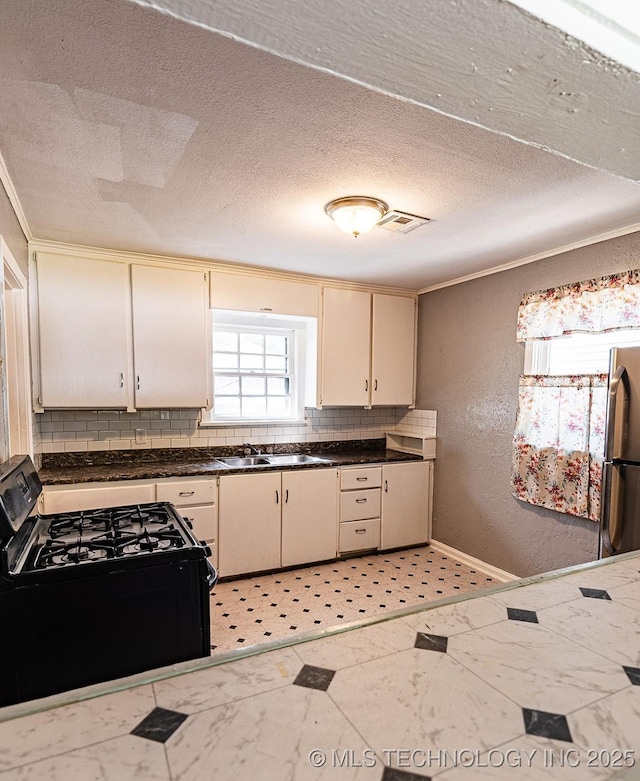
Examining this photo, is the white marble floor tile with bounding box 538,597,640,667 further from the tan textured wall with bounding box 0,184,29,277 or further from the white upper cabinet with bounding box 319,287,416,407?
the white upper cabinet with bounding box 319,287,416,407

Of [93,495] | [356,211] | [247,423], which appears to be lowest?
[93,495]

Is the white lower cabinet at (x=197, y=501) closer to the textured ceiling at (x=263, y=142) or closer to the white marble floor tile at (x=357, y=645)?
the textured ceiling at (x=263, y=142)

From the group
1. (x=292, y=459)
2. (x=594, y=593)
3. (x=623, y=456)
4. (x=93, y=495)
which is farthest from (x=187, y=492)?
(x=623, y=456)

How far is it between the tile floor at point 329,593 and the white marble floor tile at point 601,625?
1.58m

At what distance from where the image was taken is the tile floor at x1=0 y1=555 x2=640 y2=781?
2.16ft

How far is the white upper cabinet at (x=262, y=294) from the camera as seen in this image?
137 inches

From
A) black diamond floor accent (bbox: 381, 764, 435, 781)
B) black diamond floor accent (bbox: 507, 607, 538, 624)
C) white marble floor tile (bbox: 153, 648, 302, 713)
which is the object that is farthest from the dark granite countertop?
black diamond floor accent (bbox: 381, 764, 435, 781)

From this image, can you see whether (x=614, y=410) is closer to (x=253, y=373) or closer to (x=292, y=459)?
(x=292, y=459)

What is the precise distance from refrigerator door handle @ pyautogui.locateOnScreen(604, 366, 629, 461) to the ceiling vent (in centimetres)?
127

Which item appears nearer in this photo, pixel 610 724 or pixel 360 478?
pixel 610 724

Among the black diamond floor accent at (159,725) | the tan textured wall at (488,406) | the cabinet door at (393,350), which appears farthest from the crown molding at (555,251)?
the black diamond floor accent at (159,725)

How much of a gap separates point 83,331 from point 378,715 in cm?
299

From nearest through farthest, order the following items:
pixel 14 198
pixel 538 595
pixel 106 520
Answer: pixel 538 595, pixel 106 520, pixel 14 198

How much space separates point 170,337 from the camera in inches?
130
